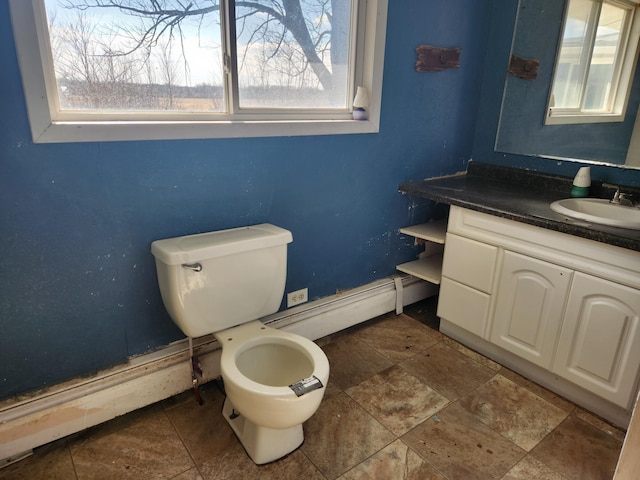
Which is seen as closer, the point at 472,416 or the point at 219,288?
the point at 219,288

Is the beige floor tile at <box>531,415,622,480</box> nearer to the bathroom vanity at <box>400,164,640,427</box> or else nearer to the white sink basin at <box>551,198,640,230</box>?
the bathroom vanity at <box>400,164,640,427</box>

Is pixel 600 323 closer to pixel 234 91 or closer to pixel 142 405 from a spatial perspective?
pixel 234 91

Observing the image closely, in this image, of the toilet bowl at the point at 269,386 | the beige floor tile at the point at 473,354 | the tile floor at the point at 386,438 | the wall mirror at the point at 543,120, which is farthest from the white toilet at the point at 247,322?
the wall mirror at the point at 543,120

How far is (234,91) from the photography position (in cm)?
167

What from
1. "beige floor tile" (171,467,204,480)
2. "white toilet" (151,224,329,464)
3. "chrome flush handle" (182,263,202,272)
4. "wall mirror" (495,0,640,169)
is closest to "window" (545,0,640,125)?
"wall mirror" (495,0,640,169)

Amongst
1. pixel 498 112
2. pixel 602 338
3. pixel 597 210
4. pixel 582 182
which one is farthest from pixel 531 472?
pixel 498 112

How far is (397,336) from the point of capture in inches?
88.6

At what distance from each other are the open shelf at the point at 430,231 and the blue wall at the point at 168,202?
79 millimetres

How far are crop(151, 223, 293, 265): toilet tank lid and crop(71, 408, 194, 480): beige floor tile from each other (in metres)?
0.67

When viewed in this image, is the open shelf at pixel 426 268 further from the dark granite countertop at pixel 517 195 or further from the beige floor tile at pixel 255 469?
the beige floor tile at pixel 255 469

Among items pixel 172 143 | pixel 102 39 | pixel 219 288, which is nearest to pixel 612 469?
pixel 219 288

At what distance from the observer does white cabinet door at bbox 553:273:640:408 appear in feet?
4.98

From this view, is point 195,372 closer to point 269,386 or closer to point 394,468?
point 269,386

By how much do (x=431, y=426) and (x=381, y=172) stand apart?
1.20 metres
